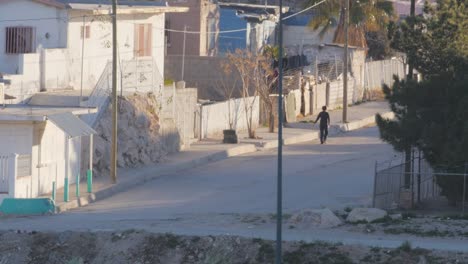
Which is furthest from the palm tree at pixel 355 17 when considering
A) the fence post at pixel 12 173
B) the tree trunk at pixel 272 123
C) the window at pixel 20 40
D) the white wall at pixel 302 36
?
the fence post at pixel 12 173

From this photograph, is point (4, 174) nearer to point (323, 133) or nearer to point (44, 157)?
point (44, 157)

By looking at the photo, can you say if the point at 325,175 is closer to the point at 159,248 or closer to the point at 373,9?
the point at 159,248

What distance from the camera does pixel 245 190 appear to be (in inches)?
1266

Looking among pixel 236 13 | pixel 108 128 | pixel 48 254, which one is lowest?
pixel 48 254

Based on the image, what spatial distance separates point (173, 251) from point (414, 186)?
8063 millimetres

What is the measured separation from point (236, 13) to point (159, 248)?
135 feet

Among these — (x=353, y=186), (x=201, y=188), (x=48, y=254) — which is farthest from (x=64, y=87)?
(x=48, y=254)

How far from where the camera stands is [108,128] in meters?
34.4

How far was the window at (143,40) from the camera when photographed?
1704 inches

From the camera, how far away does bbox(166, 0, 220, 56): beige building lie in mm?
59250

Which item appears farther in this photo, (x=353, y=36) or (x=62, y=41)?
(x=353, y=36)

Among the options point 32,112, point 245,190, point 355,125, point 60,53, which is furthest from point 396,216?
point 355,125

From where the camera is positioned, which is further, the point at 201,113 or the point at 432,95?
the point at 201,113

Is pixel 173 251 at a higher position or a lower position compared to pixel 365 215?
lower
